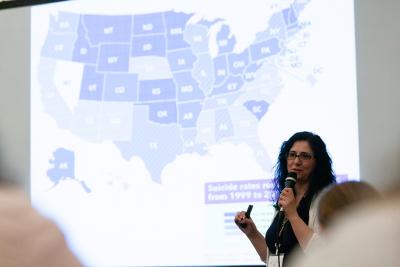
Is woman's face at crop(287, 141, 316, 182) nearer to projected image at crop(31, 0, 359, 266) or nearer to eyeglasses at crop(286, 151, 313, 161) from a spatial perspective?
eyeglasses at crop(286, 151, 313, 161)

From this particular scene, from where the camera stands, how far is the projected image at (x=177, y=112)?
368 centimetres

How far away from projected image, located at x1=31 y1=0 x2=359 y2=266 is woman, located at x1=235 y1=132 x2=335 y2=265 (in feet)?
2.15

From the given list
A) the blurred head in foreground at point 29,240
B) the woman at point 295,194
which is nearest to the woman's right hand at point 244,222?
the woman at point 295,194

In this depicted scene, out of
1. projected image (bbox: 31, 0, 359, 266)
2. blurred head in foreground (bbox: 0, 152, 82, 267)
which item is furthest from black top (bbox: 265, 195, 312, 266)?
blurred head in foreground (bbox: 0, 152, 82, 267)

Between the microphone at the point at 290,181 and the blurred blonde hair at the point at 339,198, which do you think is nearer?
the blurred blonde hair at the point at 339,198

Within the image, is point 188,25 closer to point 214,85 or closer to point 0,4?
point 214,85

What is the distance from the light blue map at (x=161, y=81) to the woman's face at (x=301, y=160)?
2.59 ft

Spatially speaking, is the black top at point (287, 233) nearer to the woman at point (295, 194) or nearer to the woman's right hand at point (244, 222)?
the woman at point (295, 194)

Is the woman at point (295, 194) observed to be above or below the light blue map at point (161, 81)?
below

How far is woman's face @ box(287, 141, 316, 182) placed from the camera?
9.40 feet

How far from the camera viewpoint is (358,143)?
3549 millimetres

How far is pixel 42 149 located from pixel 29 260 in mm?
3716

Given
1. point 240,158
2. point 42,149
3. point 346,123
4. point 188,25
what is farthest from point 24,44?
point 346,123

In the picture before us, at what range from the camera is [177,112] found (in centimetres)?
397
